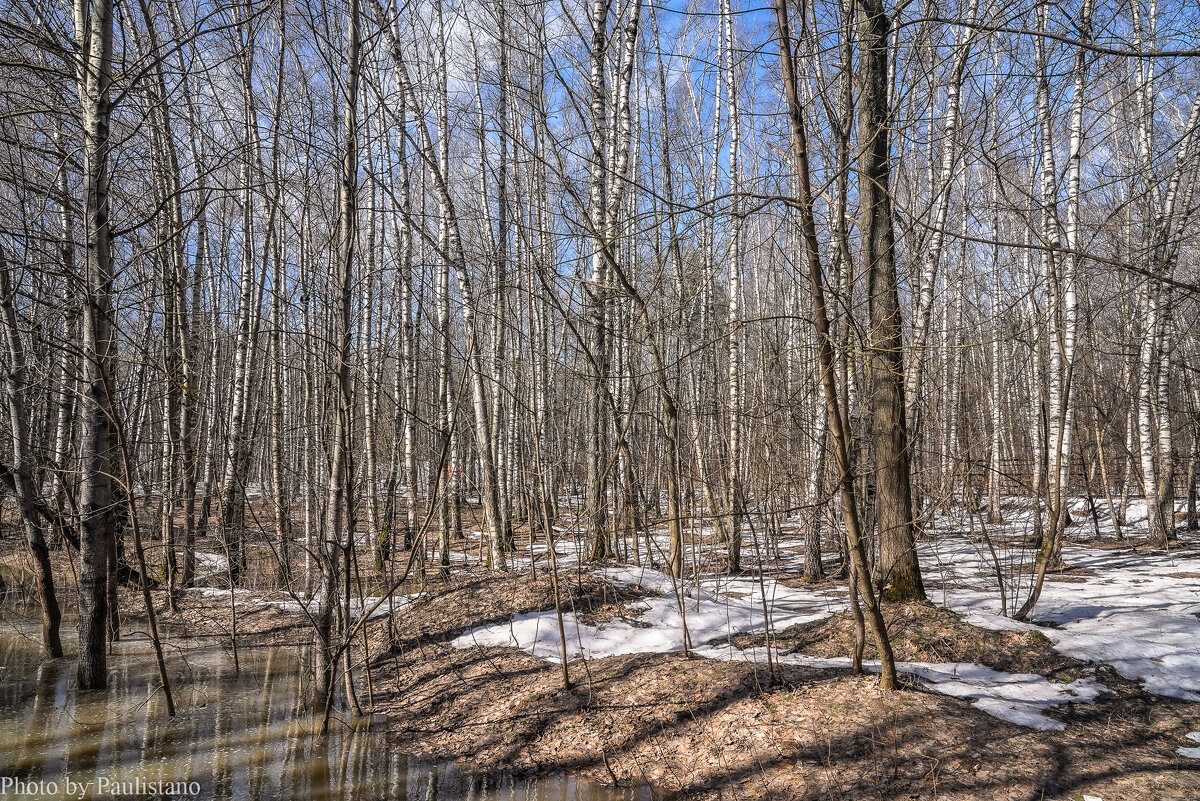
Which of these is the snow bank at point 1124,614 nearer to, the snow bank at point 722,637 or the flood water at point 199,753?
the snow bank at point 722,637

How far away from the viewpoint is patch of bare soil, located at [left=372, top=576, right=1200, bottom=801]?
385 centimetres

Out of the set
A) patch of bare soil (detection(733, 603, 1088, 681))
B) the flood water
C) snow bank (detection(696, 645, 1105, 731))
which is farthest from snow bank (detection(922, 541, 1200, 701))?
the flood water

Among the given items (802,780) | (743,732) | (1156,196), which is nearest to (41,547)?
(743,732)

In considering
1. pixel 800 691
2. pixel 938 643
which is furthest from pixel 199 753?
pixel 938 643

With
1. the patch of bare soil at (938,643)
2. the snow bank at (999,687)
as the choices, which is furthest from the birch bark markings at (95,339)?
the patch of bare soil at (938,643)

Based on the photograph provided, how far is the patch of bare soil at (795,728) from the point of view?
3846mm

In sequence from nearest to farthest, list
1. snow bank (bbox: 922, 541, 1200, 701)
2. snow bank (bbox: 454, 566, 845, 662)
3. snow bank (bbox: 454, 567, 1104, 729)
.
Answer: snow bank (bbox: 454, 567, 1104, 729), snow bank (bbox: 922, 541, 1200, 701), snow bank (bbox: 454, 566, 845, 662)

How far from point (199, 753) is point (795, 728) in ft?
14.0

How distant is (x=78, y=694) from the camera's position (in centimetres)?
568

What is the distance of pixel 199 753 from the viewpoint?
489 centimetres

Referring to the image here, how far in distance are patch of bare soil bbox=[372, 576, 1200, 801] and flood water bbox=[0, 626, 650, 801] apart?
0.31 metres

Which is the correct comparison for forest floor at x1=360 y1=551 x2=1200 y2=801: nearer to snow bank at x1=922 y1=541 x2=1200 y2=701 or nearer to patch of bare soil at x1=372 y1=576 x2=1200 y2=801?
patch of bare soil at x1=372 y1=576 x2=1200 y2=801

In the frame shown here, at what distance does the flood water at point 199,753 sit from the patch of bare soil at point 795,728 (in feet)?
1.00

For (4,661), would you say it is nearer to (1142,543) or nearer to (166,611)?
(166,611)
